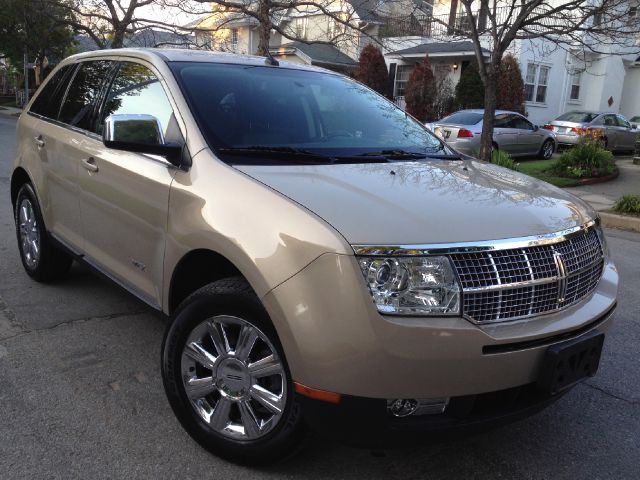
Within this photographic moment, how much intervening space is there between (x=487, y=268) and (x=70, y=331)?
116 inches

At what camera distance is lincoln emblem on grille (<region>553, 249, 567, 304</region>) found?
8.02 ft

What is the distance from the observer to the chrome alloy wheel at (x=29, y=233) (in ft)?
15.8

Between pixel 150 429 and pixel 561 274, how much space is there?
201 centimetres

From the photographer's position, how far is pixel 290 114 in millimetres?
3498

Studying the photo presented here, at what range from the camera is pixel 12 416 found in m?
2.98

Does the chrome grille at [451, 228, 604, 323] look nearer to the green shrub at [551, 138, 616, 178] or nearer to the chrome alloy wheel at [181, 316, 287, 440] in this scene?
the chrome alloy wheel at [181, 316, 287, 440]

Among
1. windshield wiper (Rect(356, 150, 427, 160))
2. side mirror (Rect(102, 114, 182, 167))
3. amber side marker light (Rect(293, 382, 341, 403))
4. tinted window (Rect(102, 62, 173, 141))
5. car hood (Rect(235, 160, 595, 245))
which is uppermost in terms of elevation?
tinted window (Rect(102, 62, 173, 141))

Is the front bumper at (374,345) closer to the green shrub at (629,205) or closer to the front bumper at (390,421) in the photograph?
the front bumper at (390,421)

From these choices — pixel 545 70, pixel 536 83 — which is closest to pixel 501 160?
pixel 536 83

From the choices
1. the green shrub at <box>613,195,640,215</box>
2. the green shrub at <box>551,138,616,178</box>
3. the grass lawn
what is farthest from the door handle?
the green shrub at <box>551,138,616,178</box>

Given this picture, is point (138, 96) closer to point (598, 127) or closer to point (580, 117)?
point (598, 127)

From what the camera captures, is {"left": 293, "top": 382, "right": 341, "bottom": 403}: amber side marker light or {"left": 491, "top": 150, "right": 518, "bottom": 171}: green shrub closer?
{"left": 293, "top": 382, "right": 341, "bottom": 403}: amber side marker light

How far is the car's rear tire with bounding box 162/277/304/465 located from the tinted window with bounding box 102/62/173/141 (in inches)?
39.8

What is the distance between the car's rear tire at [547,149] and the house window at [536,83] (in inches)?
330
